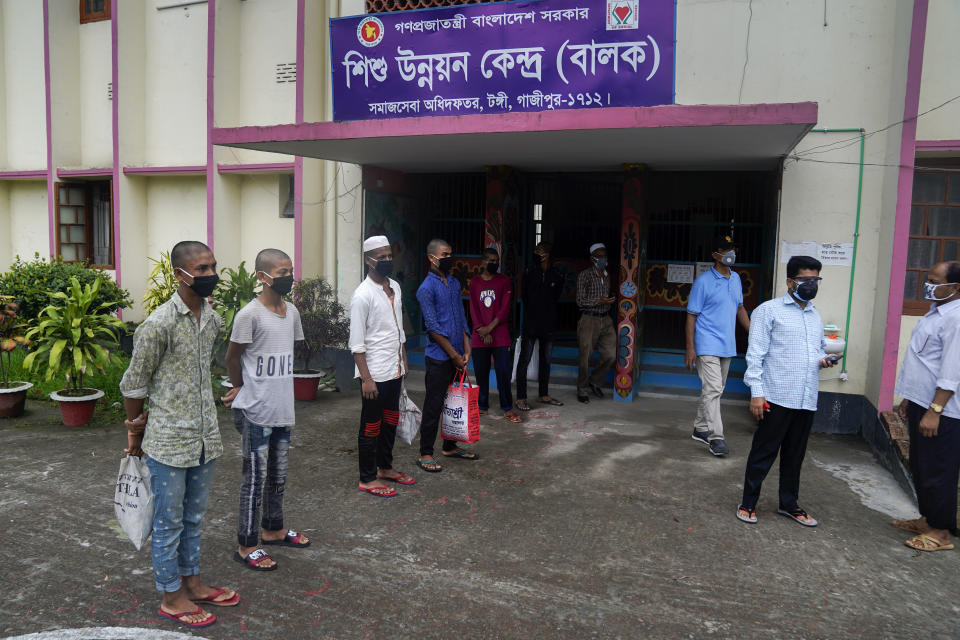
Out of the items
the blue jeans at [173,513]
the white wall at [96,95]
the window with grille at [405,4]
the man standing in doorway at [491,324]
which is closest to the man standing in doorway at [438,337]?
the man standing in doorway at [491,324]

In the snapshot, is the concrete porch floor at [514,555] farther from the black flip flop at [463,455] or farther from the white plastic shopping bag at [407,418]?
the white plastic shopping bag at [407,418]

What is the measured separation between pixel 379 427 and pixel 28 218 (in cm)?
1057

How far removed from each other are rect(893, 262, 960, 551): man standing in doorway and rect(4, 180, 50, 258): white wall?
12.8m

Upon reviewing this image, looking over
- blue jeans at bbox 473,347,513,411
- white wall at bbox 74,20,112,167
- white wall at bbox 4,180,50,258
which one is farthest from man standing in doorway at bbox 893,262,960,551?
white wall at bbox 4,180,50,258

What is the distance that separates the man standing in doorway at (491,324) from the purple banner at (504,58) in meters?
1.68

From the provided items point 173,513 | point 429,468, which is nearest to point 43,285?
point 429,468

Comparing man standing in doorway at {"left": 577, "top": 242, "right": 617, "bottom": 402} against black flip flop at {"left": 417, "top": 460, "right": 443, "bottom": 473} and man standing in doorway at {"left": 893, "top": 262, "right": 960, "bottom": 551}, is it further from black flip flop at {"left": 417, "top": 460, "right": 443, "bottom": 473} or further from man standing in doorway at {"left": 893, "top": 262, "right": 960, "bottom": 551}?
man standing in doorway at {"left": 893, "top": 262, "right": 960, "bottom": 551}

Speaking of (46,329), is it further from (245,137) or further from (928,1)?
(928,1)

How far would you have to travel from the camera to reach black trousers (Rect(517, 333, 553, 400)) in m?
7.79

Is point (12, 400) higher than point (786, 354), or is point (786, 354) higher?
point (786, 354)

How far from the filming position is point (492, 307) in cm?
710

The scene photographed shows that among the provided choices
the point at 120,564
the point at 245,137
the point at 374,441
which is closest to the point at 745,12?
the point at 245,137

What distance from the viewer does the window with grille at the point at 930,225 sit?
6.88m

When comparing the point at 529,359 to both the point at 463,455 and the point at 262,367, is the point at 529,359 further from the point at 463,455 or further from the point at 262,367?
the point at 262,367
